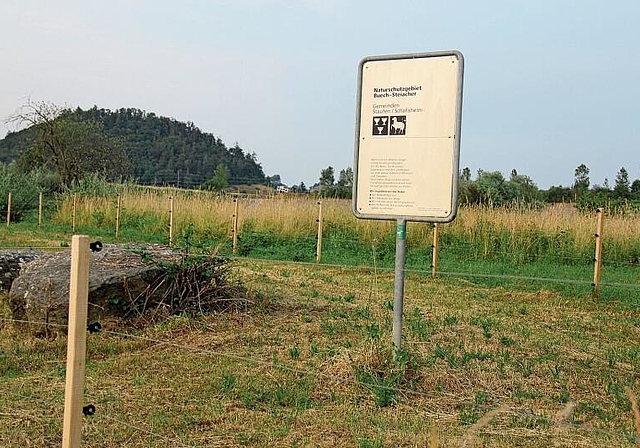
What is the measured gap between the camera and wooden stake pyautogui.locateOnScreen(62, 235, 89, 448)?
116 inches

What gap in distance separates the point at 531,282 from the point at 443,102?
7.25 metres

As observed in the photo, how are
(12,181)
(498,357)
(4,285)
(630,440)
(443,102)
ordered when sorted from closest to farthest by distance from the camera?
(630,440) < (443,102) < (498,357) < (4,285) < (12,181)

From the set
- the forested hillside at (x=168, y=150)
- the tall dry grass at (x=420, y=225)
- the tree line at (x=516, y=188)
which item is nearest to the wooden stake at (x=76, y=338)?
the tall dry grass at (x=420, y=225)

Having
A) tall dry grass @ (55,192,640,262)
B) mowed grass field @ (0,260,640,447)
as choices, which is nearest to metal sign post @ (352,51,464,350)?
mowed grass field @ (0,260,640,447)

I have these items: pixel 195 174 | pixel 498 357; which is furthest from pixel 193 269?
pixel 195 174

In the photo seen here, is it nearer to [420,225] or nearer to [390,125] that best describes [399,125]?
[390,125]

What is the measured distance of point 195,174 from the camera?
192 ft

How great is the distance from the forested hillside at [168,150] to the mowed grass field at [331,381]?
158 ft

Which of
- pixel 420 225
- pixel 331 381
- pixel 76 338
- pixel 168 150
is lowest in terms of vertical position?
pixel 331 381

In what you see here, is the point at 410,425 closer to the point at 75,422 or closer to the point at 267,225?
the point at 75,422

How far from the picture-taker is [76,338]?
2949 mm

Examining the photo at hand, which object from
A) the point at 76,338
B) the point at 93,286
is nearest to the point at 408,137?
the point at 76,338

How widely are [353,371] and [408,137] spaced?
175 centimetres

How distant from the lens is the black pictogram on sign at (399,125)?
17.6ft
